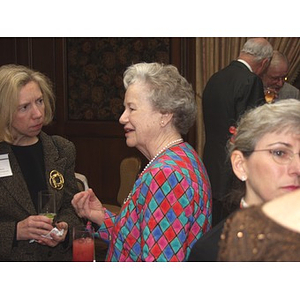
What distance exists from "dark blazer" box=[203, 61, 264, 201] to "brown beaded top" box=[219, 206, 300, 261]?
284 centimetres

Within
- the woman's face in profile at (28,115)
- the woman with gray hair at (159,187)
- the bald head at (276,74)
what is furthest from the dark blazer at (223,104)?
the woman with gray hair at (159,187)

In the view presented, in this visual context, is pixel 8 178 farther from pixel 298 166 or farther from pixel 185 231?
pixel 298 166

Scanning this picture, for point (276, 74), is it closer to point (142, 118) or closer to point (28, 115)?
point (28, 115)

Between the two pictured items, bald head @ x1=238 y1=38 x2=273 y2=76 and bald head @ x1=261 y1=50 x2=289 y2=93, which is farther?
bald head @ x1=261 y1=50 x2=289 y2=93

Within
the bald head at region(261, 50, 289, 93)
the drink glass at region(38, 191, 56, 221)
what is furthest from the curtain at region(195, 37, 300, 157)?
the drink glass at region(38, 191, 56, 221)

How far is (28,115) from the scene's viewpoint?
106 inches

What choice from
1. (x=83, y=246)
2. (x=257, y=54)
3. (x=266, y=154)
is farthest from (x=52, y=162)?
(x=257, y=54)

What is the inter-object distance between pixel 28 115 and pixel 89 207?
22.8 inches

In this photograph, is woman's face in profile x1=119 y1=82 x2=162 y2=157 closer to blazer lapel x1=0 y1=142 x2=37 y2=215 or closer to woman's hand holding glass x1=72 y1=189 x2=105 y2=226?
woman's hand holding glass x1=72 y1=189 x2=105 y2=226

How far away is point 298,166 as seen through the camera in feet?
5.54

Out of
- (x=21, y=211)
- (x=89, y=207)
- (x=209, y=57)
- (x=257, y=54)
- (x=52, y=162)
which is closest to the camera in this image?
(x=89, y=207)

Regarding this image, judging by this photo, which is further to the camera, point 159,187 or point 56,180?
point 56,180

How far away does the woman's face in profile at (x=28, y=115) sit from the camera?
8.79ft

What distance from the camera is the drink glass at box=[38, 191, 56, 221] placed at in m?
2.47
